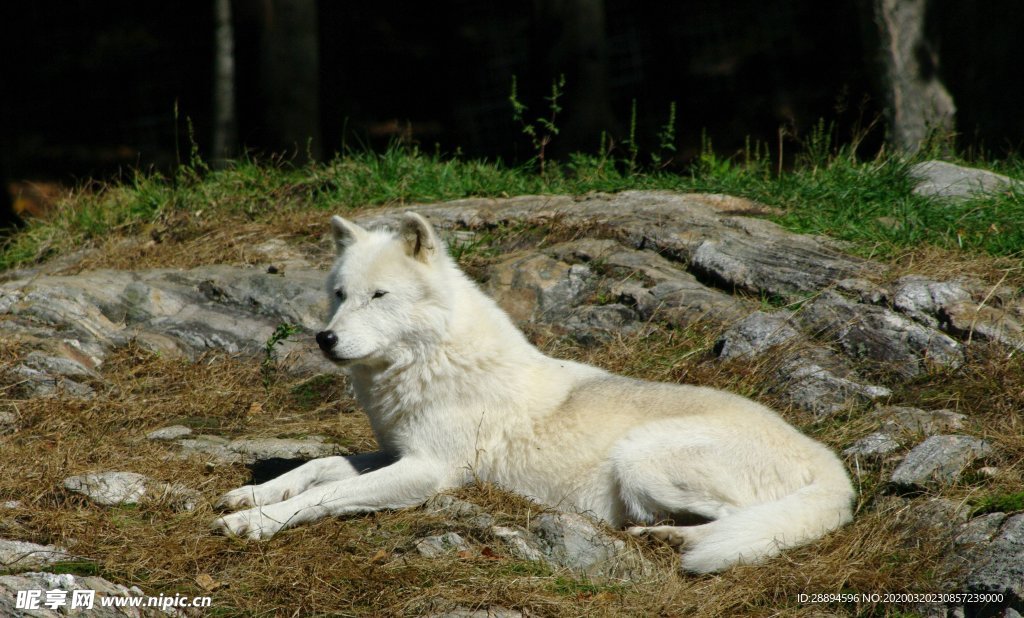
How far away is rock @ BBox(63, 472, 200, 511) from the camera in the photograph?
4.19 meters

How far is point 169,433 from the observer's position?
5.15 m

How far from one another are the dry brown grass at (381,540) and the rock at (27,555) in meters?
0.06

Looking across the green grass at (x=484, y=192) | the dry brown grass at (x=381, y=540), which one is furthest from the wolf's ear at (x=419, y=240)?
the green grass at (x=484, y=192)

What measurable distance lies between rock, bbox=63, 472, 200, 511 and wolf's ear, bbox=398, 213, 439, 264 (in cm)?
157

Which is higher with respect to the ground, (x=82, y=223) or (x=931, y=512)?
(x=931, y=512)

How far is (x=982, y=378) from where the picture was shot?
199 inches

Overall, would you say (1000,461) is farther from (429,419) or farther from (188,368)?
(188,368)

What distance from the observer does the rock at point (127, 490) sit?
419 centimetres

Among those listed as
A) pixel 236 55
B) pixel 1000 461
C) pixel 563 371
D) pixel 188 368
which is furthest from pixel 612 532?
pixel 236 55

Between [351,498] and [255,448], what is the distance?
44.6 inches

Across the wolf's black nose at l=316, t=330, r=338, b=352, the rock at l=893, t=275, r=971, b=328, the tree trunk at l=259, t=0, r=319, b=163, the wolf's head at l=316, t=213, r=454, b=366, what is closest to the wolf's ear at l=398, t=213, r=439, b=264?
the wolf's head at l=316, t=213, r=454, b=366

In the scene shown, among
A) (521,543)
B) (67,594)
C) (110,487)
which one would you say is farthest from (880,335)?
(67,594)

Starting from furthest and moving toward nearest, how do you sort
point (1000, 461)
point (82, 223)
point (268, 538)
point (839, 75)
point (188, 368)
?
point (839, 75), point (82, 223), point (188, 368), point (1000, 461), point (268, 538)

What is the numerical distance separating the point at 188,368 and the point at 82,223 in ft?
9.75
